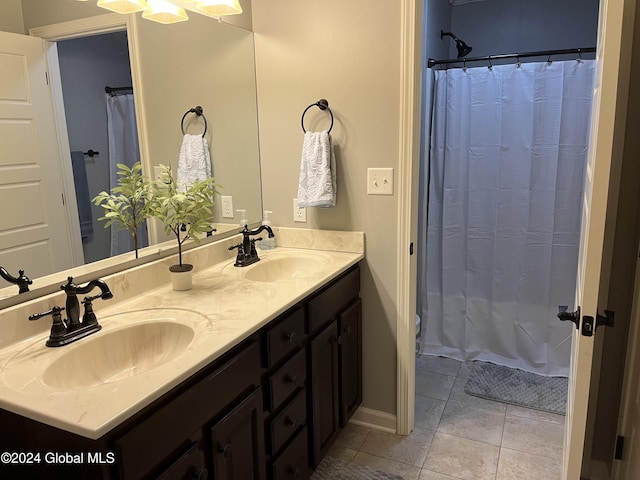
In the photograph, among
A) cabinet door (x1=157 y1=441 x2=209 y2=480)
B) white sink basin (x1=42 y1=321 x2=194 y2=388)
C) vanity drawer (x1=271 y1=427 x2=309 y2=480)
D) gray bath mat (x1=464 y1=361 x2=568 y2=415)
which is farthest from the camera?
gray bath mat (x1=464 y1=361 x2=568 y2=415)

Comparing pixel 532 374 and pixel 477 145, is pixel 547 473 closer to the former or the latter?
pixel 532 374

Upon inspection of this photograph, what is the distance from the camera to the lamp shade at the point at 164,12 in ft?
5.80

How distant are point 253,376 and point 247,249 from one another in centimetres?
80

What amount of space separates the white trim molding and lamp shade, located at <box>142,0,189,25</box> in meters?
0.89

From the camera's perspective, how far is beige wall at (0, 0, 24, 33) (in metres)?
1.34

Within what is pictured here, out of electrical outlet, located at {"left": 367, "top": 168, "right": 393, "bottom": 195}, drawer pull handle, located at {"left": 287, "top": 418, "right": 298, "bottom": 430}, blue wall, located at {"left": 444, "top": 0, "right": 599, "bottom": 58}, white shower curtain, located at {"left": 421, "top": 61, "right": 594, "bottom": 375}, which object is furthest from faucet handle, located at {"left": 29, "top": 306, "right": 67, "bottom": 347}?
blue wall, located at {"left": 444, "top": 0, "right": 599, "bottom": 58}

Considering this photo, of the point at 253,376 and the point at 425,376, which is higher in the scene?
A: the point at 253,376

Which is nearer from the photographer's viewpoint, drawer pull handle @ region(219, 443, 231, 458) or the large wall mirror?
drawer pull handle @ region(219, 443, 231, 458)

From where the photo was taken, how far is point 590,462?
188cm

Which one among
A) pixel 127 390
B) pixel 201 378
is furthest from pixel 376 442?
pixel 127 390

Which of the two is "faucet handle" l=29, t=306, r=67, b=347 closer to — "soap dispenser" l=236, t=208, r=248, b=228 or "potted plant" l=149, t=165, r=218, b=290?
"potted plant" l=149, t=165, r=218, b=290

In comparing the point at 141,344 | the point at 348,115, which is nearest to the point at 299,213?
the point at 348,115

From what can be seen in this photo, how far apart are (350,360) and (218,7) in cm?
161

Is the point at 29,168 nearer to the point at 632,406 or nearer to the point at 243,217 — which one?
the point at 243,217
